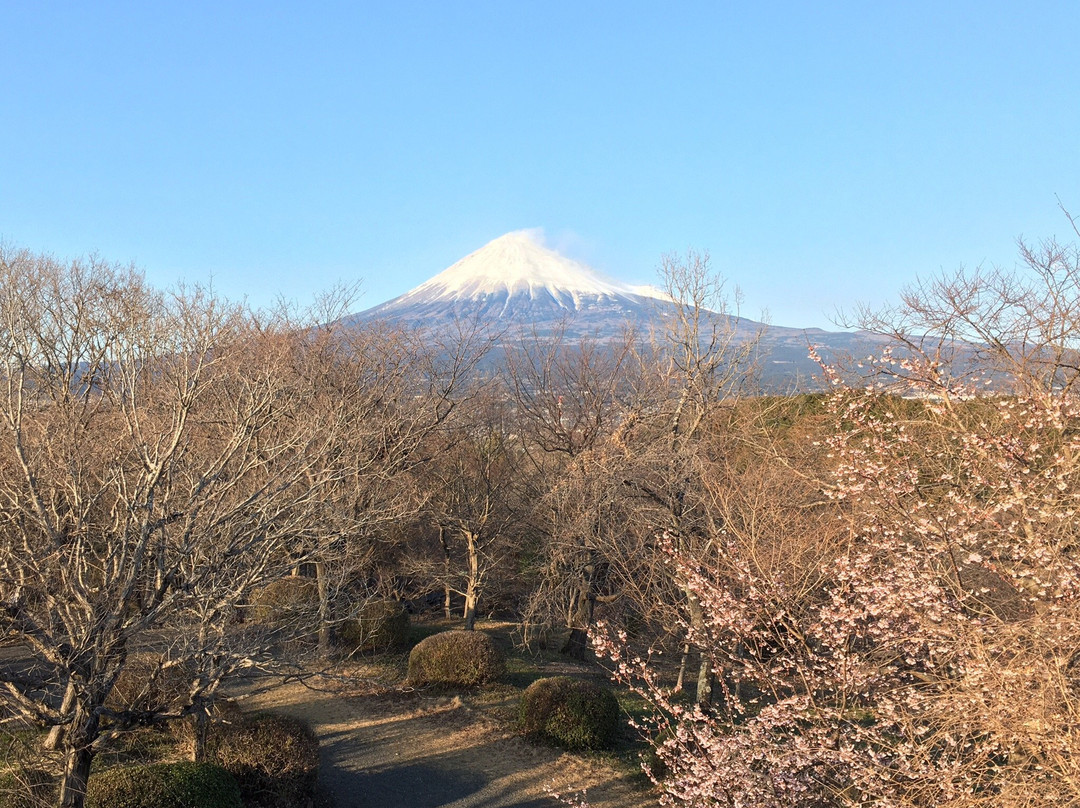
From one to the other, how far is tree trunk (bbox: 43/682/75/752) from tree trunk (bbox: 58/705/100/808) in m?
0.19

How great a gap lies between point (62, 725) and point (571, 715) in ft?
26.8

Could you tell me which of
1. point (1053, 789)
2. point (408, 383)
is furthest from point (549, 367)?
point (1053, 789)

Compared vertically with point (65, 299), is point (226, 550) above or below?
below

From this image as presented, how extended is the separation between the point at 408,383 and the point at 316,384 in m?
2.61

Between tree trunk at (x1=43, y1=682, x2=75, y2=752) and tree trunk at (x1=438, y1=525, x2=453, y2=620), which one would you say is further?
tree trunk at (x1=438, y1=525, x2=453, y2=620)

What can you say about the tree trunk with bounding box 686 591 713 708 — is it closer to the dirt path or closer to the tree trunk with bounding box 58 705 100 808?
the dirt path

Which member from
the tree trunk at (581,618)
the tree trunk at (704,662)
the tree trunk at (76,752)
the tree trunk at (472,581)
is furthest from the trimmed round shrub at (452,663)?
the tree trunk at (76,752)

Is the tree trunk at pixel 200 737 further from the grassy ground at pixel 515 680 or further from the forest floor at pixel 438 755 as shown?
the grassy ground at pixel 515 680

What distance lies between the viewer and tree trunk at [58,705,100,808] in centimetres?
645

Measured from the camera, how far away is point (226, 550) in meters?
7.27

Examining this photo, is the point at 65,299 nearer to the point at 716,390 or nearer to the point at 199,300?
the point at 199,300

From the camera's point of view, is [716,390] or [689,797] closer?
[689,797]

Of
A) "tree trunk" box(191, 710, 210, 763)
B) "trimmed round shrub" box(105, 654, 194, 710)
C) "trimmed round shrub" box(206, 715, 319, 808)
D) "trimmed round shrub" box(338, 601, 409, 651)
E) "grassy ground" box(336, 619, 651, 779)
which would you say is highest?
"trimmed round shrub" box(105, 654, 194, 710)

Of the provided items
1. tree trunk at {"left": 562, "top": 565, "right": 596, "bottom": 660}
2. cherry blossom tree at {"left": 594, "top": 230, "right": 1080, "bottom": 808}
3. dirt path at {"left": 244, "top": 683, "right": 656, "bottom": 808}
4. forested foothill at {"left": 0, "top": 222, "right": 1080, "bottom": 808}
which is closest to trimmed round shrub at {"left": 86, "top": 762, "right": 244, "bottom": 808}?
forested foothill at {"left": 0, "top": 222, "right": 1080, "bottom": 808}
